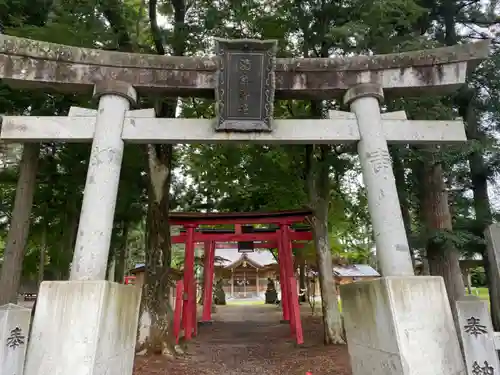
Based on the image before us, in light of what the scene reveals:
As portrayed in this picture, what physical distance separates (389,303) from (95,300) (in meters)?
3.22

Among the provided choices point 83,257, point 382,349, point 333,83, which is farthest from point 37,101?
point 382,349

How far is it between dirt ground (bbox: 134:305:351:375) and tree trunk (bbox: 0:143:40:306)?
3073mm

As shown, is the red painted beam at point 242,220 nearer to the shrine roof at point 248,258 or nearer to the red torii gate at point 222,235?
the red torii gate at point 222,235

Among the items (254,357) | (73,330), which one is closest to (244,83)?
(73,330)

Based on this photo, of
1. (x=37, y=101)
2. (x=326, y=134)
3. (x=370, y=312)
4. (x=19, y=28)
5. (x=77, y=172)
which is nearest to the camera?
(x=370, y=312)

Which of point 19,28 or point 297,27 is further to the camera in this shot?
point 297,27

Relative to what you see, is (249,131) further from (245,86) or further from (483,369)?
(483,369)

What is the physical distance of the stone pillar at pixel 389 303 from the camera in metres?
4.26

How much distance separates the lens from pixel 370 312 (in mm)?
4910

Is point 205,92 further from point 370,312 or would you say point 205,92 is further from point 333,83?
point 370,312

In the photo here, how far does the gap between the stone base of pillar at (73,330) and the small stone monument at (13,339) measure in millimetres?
163

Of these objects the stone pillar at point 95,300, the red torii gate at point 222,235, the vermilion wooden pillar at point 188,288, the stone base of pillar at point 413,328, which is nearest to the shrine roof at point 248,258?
the red torii gate at point 222,235

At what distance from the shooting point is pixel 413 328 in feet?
14.1

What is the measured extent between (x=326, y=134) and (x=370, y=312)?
239 cm
